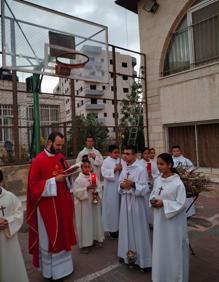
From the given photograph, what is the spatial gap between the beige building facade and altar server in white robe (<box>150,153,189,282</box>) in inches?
263

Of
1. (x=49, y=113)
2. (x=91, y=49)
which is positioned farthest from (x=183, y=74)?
(x=49, y=113)

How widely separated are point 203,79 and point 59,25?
490 centimetres

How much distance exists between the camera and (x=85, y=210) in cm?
509

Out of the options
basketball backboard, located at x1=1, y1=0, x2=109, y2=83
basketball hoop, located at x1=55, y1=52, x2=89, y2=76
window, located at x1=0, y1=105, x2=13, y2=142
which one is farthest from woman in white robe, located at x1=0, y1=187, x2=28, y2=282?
window, located at x1=0, y1=105, x2=13, y2=142

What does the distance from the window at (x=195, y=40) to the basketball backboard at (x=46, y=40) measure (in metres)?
3.19

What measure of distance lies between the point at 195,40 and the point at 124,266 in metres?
8.89

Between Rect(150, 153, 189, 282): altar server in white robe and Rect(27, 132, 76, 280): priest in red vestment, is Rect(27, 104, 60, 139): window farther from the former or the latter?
Rect(150, 153, 189, 282): altar server in white robe

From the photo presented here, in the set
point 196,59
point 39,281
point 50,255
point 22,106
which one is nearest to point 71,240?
point 50,255

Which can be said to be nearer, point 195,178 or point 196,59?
point 195,178

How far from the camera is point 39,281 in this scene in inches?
161

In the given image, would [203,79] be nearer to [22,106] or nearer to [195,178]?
[195,178]

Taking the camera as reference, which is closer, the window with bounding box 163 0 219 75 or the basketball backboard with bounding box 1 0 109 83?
the basketball backboard with bounding box 1 0 109 83

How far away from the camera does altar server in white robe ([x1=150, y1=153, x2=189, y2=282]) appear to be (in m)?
3.51

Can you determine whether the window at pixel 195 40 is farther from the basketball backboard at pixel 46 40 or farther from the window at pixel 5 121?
the window at pixel 5 121
